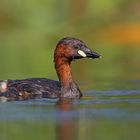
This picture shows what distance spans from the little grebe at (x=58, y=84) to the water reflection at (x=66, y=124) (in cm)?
117

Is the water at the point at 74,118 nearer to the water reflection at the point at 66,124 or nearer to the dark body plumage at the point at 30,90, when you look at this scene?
the water reflection at the point at 66,124

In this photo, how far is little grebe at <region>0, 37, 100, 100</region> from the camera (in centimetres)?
1970

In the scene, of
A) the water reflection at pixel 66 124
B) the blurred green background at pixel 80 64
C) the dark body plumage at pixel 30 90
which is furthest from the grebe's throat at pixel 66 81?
the water reflection at pixel 66 124

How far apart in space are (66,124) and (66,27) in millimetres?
23167

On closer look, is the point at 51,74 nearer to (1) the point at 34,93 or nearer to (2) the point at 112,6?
(1) the point at 34,93

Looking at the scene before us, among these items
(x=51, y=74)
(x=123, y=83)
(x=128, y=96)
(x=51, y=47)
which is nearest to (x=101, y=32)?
(x=51, y=47)

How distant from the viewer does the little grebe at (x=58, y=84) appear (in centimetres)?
1970

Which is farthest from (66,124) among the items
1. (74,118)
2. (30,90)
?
(30,90)

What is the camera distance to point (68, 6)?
41.3 meters

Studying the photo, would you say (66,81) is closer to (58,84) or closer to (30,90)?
(58,84)

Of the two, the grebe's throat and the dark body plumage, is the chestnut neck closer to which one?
the grebe's throat

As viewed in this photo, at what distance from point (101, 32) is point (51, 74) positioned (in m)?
14.0

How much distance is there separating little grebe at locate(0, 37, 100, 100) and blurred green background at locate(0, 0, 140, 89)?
29.2 ft

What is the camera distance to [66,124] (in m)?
16.2
